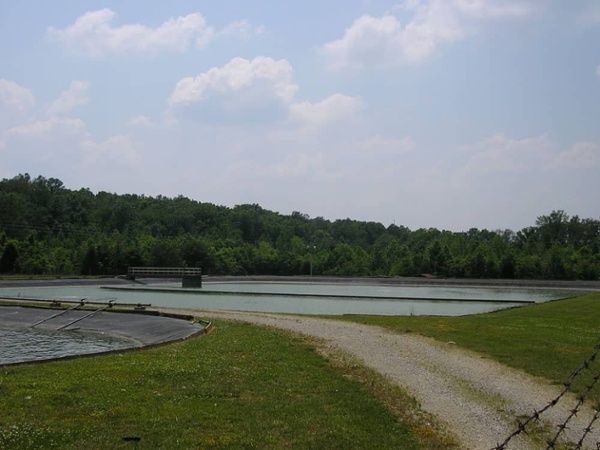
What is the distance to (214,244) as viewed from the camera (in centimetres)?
14000

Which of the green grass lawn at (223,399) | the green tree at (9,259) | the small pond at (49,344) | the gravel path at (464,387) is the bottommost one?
the small pond at (49,344)

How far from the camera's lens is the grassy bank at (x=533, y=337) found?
15164 mm

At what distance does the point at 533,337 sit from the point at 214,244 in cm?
12246

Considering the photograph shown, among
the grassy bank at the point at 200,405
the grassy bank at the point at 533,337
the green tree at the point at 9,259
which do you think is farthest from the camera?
the green tree at the point at 9,259

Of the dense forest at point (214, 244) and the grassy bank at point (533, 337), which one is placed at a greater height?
the dense forest at point (214, 244)

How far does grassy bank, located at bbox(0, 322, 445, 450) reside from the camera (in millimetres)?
8773

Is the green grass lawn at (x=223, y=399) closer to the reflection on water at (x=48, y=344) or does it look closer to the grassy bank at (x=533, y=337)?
the grassy bank at (x=533, y=337)

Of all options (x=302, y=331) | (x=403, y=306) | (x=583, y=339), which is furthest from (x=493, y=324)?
(x=403, y=306)

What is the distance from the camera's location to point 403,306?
49.9m

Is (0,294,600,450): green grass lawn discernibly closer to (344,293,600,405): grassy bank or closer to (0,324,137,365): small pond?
(344,293,600,405): grassy bank

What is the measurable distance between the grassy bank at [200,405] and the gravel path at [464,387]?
28.6 inches

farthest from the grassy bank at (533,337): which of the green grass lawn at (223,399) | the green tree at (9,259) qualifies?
the green tree at (9,259)

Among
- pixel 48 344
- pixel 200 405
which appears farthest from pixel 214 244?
pixel 200 405

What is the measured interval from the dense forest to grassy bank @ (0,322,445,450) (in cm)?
8853
